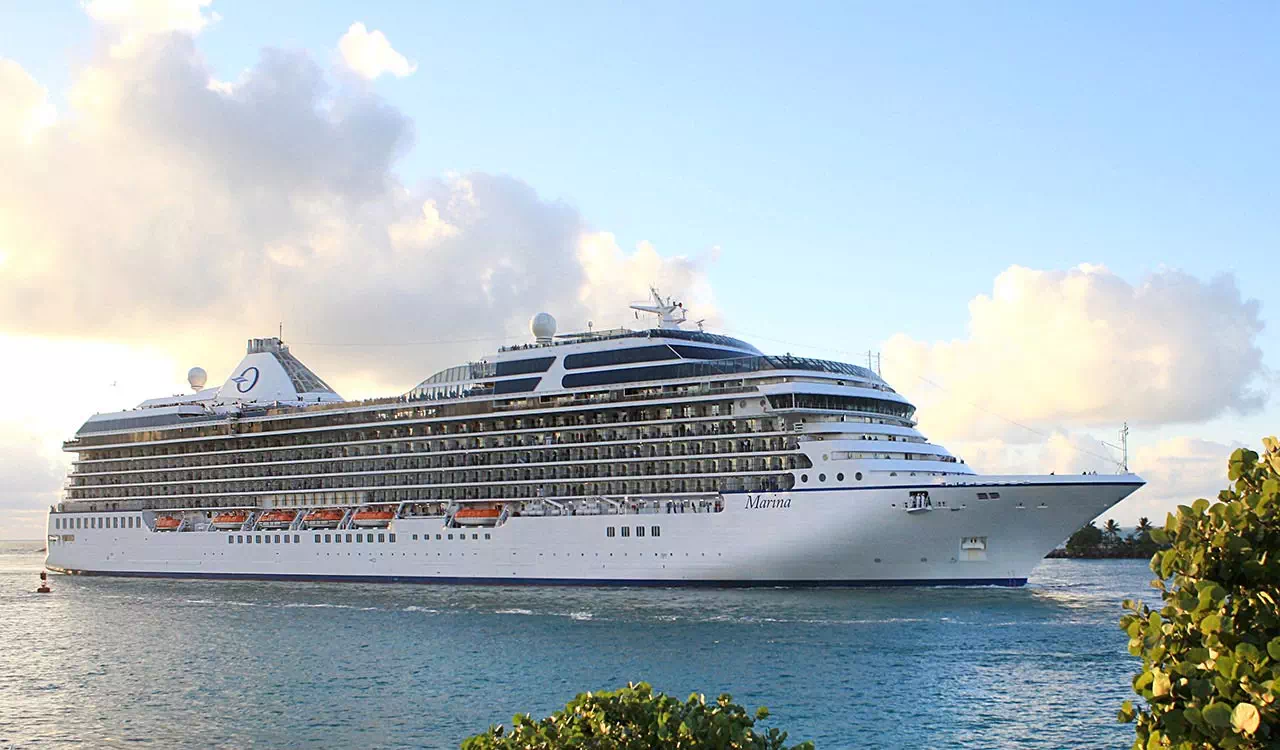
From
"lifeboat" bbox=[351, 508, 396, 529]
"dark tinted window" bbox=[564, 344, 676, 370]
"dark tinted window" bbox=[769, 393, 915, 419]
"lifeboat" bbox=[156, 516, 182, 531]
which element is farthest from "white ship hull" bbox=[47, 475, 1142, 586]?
"lifeboat" bbox=[156, 516, 182, 531]

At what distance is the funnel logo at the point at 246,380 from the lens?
8369 centimetres

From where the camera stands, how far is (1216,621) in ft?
24.9

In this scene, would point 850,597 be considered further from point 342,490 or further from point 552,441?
point 342,490

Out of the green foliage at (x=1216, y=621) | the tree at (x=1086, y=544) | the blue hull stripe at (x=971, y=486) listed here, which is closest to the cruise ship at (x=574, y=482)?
the blue hull stripe at (x=971, y=486)

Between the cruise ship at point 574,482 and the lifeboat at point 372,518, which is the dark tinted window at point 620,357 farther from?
the lifeboat at point 372,518

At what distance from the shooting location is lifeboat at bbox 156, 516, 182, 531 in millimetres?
79562

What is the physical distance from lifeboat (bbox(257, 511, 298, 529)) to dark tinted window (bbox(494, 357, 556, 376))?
58.9 feet

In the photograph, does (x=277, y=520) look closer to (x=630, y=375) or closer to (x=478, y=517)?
(x=478, y=517)

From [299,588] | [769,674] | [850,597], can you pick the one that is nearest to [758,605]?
[850,597]

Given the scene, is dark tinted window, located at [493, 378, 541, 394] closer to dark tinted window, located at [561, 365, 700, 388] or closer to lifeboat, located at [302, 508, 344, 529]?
dark tinted window, located at [561, 365, 700, 388]

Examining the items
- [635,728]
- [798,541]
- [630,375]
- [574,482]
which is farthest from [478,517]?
[635,728]

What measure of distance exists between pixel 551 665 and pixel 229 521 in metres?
46.4

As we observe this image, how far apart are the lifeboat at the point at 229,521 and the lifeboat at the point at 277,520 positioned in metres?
2.00

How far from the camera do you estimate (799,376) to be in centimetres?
5659
